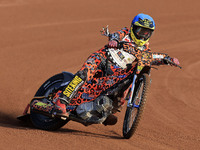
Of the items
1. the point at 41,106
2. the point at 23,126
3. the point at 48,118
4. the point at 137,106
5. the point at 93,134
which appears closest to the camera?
the point at 137,106

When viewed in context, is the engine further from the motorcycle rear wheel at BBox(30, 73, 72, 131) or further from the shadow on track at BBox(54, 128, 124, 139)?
the motorcycle rear wheel at BBox(30, 73, 72, 131)

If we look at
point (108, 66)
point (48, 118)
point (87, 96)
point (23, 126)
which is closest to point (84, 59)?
point (23, 126)

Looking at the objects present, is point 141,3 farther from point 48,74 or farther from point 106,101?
point 106,101

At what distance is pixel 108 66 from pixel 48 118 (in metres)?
1.49

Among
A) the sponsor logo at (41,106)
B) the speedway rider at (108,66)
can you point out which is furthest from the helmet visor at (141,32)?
the sponsor logo at (41,106)

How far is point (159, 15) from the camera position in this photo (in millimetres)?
24391

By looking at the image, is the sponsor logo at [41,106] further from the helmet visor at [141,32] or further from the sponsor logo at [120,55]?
the helmet visor at [141,32]

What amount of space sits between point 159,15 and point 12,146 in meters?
18.2

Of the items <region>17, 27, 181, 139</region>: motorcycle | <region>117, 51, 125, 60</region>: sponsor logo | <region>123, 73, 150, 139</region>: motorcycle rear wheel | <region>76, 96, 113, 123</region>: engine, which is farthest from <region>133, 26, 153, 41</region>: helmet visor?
<region>76, 96, 113, 123</region>: engine

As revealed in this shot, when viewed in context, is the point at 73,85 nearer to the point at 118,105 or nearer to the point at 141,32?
the point at 118,105

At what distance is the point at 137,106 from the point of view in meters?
7.83

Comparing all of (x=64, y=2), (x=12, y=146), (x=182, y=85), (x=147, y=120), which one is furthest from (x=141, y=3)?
(x=12, y=146)

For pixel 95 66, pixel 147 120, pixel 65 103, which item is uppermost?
pixel 95 66

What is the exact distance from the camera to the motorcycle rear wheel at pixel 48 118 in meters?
8.73
